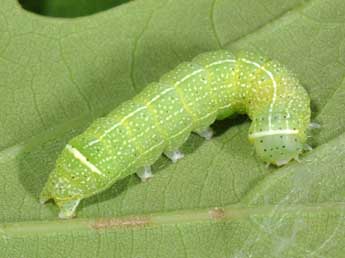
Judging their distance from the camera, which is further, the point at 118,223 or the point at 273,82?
the point at 273,82

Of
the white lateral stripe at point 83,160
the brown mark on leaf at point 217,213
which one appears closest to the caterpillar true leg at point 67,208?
the white lateral stripe at point 83,160

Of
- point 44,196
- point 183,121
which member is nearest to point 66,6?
point 183,121

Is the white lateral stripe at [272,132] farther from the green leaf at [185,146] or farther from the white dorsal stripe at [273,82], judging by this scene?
the green leaf at [185,146]

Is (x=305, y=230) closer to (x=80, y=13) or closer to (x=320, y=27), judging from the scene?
(x=320, y=27)

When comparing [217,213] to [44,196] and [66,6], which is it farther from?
[66,6]

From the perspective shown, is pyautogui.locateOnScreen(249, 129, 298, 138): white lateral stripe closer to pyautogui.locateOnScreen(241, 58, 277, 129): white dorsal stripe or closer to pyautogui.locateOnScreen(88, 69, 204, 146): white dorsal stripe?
pyautogui.locateOnScreen(241, 58, 277, 129): white dorsal stripe

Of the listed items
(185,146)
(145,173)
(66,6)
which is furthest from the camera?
(66,6)

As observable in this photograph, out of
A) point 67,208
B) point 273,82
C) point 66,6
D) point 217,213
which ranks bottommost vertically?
point 217,213
